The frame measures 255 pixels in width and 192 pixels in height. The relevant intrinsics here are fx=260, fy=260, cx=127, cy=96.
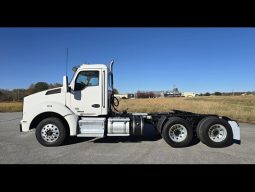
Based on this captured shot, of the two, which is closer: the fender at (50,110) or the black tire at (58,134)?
the black tire at (58,134)

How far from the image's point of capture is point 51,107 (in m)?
8.55

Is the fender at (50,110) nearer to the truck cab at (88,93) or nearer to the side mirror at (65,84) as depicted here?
the truck cab at (88,93)

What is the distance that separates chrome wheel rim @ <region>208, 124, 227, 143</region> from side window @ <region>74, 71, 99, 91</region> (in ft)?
13.4

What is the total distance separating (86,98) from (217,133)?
4495mm

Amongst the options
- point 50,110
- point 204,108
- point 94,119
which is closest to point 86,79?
point 94,119

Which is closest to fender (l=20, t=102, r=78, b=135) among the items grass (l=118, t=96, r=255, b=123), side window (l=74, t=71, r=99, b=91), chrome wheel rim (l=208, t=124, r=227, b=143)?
side window (l=74, t=71, r=99, b=91)

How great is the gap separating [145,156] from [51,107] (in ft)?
11.7

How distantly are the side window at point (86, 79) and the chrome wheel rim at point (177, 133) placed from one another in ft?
9.73

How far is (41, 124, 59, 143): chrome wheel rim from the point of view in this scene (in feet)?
27.6

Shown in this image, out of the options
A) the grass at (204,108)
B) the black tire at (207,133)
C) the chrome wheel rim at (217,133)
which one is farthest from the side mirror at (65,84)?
the grass at (204,108)

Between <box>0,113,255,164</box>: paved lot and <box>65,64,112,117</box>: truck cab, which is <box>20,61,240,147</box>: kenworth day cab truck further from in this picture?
<box>0,113,255,164</box>: paved lot

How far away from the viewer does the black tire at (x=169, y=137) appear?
8289 millimetres

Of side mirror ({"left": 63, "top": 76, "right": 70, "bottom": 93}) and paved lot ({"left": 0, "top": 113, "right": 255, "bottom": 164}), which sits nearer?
paved lot ({"left": 0, "top": 113, "right": 255, "bottom": 164})
